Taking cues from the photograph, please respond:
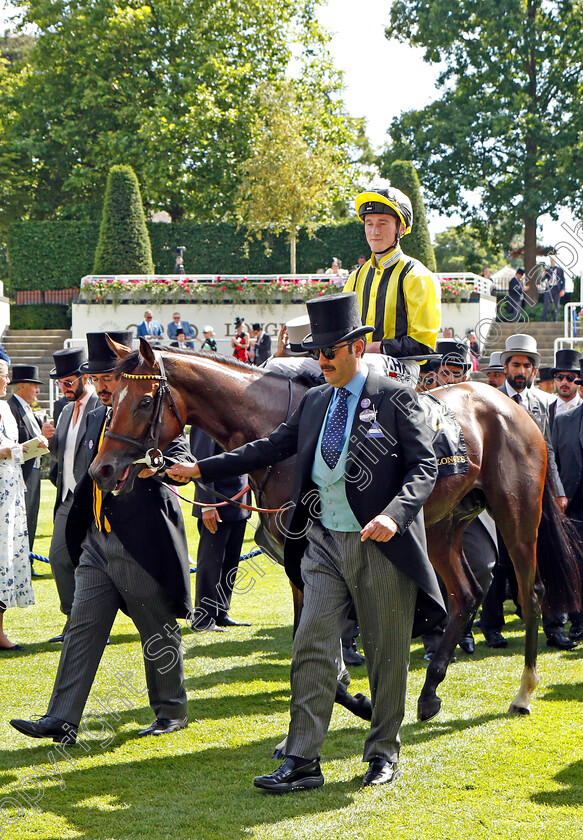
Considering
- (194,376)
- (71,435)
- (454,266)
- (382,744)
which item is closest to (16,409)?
(71,435)

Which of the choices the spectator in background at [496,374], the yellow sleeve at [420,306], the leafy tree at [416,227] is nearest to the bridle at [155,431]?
the yellow sleeve at [420,306]

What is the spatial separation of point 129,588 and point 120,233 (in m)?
25.1

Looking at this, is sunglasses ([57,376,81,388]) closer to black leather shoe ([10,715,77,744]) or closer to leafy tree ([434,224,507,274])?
black leather shoe ([10,715,77,744])

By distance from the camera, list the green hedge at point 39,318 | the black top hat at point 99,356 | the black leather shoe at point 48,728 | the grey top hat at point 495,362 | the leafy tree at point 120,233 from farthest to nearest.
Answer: the green hedge at point 39,318, the leafy tree at point 120,233, the grey top hat at point 495,362, the black top hat at point 99,356, the black leather shoe at point 48,728

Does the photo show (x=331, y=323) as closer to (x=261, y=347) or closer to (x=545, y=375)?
(x=545, y=375)

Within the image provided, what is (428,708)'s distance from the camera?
5.27 metres

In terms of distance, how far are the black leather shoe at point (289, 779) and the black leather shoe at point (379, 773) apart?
227mm

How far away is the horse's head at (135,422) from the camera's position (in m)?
4.38

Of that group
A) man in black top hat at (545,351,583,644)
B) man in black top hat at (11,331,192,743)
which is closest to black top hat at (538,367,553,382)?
man in black top hat at (545,351,583,644)

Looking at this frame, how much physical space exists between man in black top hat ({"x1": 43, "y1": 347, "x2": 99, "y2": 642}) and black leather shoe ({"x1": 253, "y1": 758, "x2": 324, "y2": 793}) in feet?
10.6

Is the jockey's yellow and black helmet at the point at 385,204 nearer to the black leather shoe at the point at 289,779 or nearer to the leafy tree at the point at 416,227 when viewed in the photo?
the black leather shoe at the point at 289,779

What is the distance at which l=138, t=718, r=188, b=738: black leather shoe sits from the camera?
510cm

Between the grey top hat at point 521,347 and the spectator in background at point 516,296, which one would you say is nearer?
the grey top hat at point 521,347

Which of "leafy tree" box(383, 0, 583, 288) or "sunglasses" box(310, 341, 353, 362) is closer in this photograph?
"sunglasses" box(310, 341, 353, 362)
